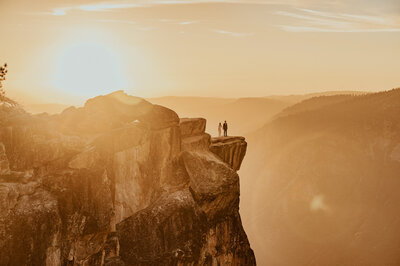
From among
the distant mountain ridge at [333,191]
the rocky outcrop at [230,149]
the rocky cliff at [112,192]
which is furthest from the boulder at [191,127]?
the distant mountain ridge at [333,191]

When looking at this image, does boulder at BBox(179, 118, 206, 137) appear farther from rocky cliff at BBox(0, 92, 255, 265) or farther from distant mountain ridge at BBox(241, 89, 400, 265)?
distant mountain ridge at BBox(241, 89, 400, 265)

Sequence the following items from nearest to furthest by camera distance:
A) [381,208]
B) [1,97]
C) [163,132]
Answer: [163,132] < [1,97] < [381,208]

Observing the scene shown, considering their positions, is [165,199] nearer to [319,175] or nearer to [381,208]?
[381,208]

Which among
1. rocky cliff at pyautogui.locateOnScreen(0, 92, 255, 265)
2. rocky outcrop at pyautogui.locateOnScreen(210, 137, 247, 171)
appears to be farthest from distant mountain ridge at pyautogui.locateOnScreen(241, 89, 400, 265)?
rocky cliff at pyautogui.locateOnScreen(0, 92, 255, 265)

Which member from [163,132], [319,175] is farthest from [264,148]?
[163,132]

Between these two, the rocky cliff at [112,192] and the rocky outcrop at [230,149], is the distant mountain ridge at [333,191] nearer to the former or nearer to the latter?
the rocky outcrop at [230,149]

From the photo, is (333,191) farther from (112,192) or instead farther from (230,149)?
(112,192)

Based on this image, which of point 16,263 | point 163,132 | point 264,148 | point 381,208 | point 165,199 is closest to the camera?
point 16,263
